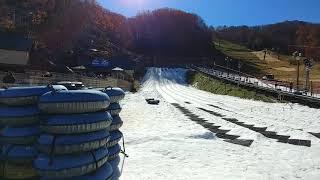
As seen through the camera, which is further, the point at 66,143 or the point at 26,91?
the point at 26,91

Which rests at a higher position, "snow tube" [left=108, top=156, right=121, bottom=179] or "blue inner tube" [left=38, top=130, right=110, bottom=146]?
"blue inner tube" [left=38, top=130, right=110, bottom=146]

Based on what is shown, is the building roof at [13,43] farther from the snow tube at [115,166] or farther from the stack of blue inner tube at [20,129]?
the stack of blue inner tube at [20,129]

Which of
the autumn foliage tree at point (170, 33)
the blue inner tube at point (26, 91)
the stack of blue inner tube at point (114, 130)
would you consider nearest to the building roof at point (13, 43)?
the stack of blue inner tube at point (114, 130)

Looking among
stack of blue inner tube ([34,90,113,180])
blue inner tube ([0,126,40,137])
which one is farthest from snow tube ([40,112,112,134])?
blue inner tube ([0,126,40,137])

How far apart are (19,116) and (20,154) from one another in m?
0.85

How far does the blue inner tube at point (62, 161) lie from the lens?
8641mm

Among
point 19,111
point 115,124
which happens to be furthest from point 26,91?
point 115,124

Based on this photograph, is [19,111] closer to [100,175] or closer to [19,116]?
[19,116]

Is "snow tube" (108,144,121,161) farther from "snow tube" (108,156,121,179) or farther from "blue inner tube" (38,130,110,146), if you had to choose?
"blue inner tube" (38,130,110,146)

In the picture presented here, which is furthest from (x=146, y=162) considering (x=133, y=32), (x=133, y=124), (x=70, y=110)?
(x=133, y=32)

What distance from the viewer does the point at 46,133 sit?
9.14 meters

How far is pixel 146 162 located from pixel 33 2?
75058 millimetres

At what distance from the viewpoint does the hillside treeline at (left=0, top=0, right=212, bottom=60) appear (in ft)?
247

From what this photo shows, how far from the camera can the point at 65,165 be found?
342 inches
